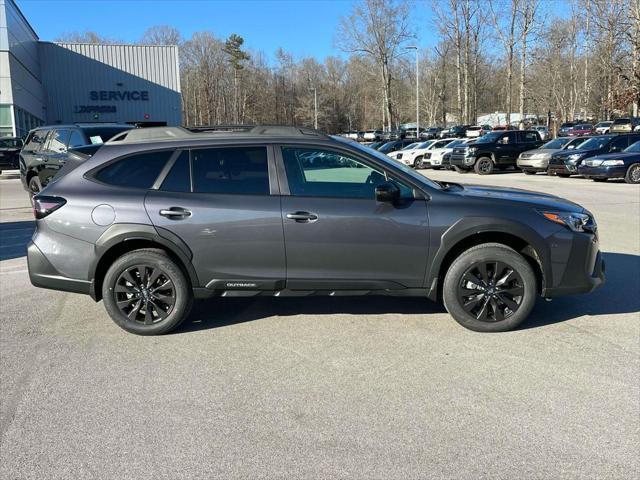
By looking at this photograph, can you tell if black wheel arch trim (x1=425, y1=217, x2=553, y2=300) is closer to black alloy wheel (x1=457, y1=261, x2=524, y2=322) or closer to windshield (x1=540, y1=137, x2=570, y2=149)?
black alloy wheel (x1=457, y1=261, x2=524, y2=322)

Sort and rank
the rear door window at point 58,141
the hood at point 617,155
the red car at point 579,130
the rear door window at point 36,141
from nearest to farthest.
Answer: the rear door window at point 58,141
the rear door window at point 36,141
the hood at point 617,155
the red car at point 579,130

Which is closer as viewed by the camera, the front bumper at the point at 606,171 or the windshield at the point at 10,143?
the front bumper at the point at 606,171

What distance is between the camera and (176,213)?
4598mm

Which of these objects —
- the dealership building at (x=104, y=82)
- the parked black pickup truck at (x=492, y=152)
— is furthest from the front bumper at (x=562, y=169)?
the dealership building at (x=104, y=82)

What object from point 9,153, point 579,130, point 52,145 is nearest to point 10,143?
point 9,153

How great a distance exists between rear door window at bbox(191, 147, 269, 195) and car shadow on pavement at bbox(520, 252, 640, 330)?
8.81 feet

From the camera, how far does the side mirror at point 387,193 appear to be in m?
4.52

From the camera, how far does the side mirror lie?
4.52 metres

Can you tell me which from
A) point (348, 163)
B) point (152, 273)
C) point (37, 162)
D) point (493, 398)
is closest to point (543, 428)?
point (493, 398)

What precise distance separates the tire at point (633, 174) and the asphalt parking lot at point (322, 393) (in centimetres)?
1468

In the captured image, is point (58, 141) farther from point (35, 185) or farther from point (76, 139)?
point (35, 185)

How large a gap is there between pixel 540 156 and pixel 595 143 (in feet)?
7.39

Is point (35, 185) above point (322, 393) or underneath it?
above

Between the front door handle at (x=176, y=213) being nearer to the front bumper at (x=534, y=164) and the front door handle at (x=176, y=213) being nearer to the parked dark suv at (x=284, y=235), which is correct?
the parked dark suv at (x=284, y=235)
